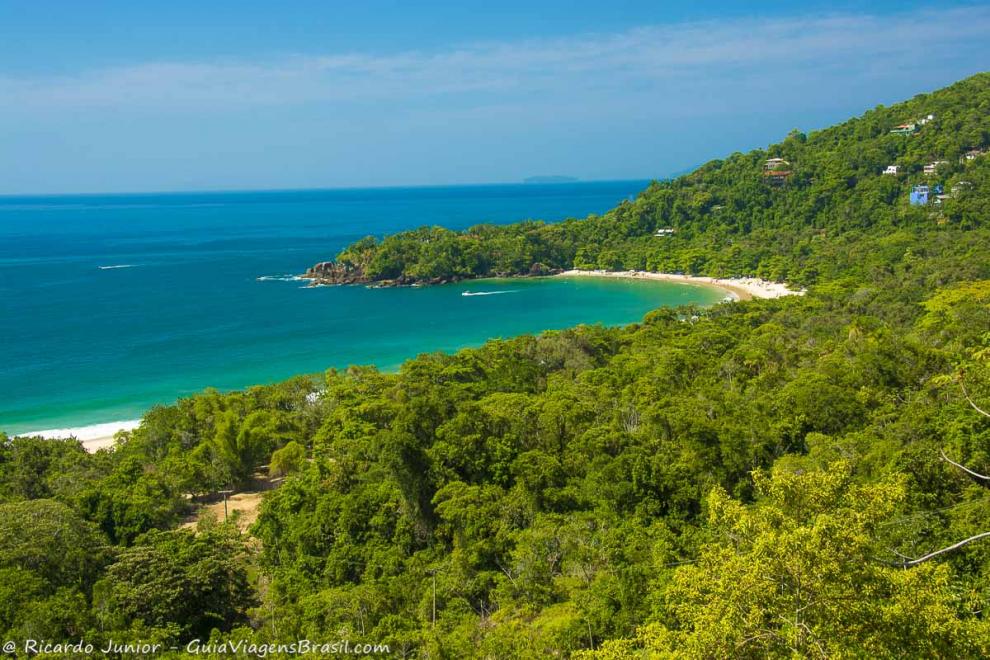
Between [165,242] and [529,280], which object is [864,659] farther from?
[165,242]

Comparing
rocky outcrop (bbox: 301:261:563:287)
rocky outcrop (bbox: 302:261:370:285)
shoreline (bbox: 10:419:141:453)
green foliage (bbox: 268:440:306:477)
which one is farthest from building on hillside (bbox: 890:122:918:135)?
shoreline (bbox: 10:419:141:453)

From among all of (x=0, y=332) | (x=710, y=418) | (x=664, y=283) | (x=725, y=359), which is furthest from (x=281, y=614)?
(x=664, y=283)

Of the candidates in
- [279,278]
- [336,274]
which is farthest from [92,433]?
[336,274]

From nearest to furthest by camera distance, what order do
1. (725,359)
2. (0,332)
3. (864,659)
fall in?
(864,659)
(725,359)
(0,332)

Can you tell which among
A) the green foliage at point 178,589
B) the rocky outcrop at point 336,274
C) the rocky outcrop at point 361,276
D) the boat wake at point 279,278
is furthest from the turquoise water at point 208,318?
the green foliage at point 178,589

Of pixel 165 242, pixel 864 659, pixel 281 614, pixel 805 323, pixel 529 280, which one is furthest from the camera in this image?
pixel 165 242

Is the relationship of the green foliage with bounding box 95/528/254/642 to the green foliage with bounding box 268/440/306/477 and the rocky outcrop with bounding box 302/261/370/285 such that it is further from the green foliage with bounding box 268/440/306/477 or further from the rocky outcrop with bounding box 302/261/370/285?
Result: the rocky outcrop with bounding box 302/261/370/285

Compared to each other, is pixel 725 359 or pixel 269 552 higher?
pixel 725 359
